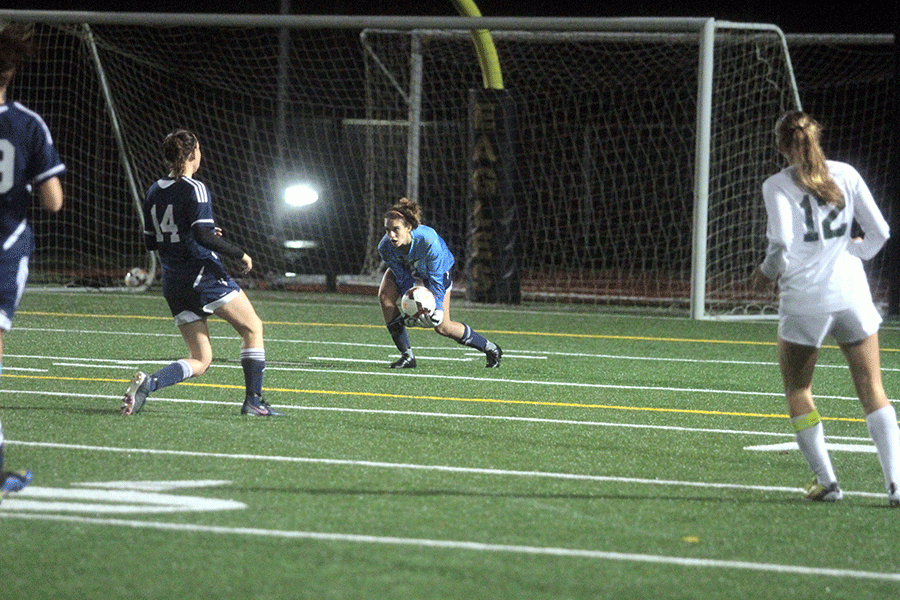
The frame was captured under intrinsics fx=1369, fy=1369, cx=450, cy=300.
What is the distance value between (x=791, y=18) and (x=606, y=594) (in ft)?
102

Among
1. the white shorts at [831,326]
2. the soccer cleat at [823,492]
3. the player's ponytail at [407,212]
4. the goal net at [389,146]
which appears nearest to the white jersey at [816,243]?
the white shorts at [831,326]

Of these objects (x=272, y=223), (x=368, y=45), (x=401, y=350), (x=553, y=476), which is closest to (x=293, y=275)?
(x=272, y=223)

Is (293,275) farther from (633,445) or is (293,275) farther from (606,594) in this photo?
(606,594)

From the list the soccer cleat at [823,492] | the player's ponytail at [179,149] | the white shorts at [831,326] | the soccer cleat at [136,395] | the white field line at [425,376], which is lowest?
the white field line at [425,376]

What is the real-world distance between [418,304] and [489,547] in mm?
6194

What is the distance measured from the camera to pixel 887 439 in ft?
19.9

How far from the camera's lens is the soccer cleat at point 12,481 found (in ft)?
18.0

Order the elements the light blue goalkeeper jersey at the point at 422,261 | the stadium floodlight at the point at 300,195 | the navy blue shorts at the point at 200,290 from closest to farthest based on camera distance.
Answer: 1. the navy blue shorts at the point at 200,290
2. the light blue goalkeeper jersey at the point at 422,261
3. the stadium floodlight at the point at 300,195

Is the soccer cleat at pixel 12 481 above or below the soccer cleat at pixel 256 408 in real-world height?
above

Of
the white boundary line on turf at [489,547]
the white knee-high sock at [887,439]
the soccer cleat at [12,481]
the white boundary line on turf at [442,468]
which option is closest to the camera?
the white boundary line on turf at [489,547]

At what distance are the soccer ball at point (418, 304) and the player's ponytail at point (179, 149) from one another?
3.28 metres

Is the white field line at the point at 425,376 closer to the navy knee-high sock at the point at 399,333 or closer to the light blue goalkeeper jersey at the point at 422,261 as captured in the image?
the navy knee-high sock at the point at 399,333

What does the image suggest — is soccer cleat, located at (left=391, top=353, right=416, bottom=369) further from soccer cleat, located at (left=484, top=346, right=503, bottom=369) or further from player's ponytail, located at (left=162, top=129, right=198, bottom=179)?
player's ponytail, located at (left=162, top=129, right=198, bottom=179)

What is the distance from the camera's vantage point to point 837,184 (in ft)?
19.5
